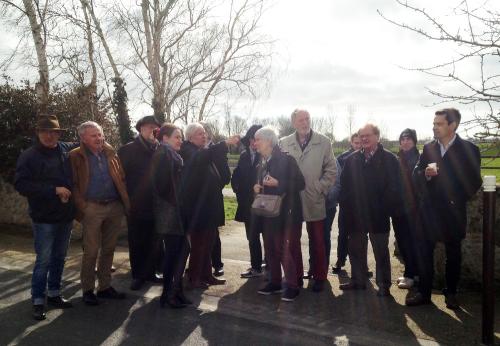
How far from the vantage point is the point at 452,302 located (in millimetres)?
4293

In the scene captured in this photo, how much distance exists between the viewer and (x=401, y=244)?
543 centimetres

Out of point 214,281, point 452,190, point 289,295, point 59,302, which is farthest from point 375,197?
point 59,302

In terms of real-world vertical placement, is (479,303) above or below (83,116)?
below

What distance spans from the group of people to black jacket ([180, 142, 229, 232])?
0.04 ft

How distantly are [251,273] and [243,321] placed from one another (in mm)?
1637

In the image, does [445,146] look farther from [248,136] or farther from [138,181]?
[138,181]

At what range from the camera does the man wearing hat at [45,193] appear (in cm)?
434

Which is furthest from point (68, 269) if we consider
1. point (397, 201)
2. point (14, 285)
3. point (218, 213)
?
point (397, 201)

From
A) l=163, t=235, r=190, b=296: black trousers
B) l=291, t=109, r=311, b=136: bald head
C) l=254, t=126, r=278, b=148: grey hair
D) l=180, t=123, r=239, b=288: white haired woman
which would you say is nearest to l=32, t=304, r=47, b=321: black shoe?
l=163, t=235, r=190, b=296: black trousers

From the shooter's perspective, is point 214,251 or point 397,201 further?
point 214,251

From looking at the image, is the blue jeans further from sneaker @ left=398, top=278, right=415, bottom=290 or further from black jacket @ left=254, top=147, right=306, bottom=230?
sneaker @ left=398, top=278, right=415, bottom=290

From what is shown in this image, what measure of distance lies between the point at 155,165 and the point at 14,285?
2.54m

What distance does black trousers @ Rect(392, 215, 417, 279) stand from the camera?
5270 mm

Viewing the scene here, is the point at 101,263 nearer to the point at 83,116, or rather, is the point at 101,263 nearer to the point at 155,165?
the point at 155,165
